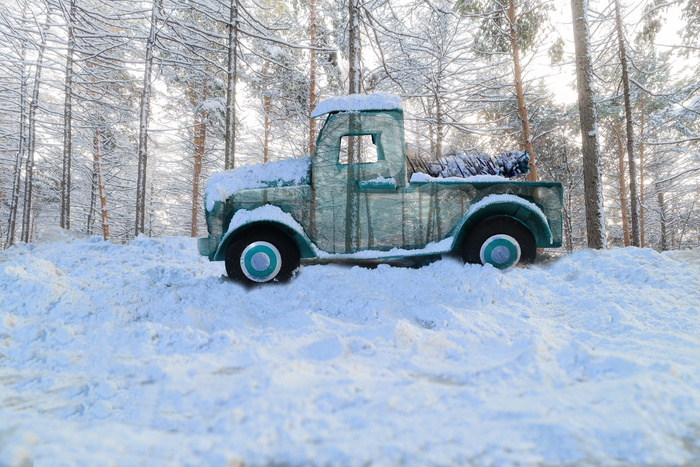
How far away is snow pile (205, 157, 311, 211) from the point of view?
143 inches

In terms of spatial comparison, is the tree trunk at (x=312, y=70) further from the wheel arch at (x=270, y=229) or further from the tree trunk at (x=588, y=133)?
the wheel arch at (x=270, y=229)

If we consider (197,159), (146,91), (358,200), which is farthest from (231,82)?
(197,159)

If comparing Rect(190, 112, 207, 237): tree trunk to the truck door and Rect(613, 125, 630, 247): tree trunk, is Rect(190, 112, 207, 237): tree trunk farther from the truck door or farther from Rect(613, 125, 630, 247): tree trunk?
Rect(613, 125, 630, 247): tree trunk

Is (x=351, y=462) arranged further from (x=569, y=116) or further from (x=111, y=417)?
(x=569, y=116)

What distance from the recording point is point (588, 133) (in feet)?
18.3

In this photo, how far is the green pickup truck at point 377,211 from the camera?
348 centimetres

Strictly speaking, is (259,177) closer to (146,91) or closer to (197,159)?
(146,91)

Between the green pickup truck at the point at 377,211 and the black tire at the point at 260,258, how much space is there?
0.4 inches

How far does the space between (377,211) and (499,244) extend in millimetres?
1330

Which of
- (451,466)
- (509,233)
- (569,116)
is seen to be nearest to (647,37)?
(569,116)

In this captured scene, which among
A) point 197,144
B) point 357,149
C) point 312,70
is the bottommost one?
point 357,149

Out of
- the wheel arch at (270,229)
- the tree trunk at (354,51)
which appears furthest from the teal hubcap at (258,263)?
the tree trunk at (354,51)

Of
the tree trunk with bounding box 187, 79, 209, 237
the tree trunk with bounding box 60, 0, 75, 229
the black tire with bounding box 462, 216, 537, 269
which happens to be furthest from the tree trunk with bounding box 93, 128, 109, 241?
the black tire with bounding box 462, 216, 537, 269

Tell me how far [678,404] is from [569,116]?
16.8m
